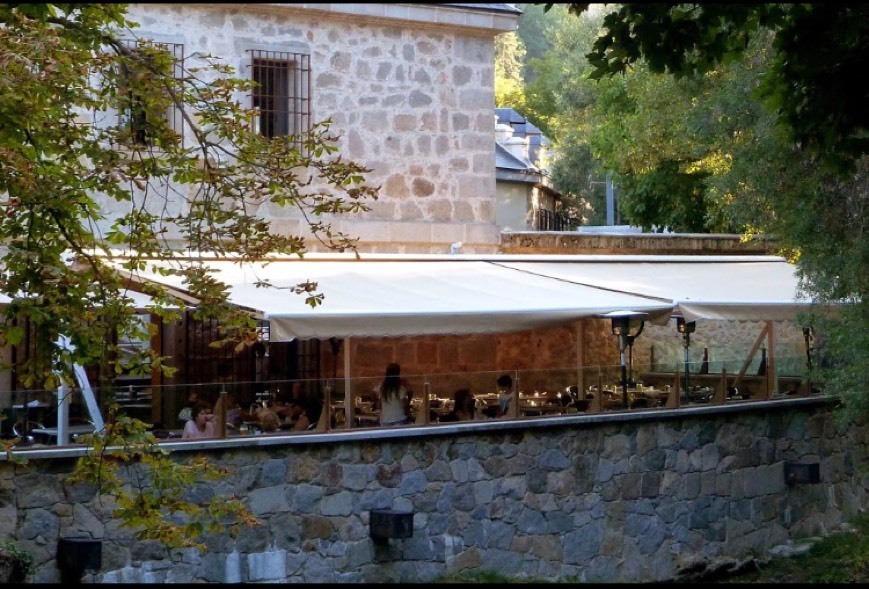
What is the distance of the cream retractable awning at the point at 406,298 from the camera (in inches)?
479

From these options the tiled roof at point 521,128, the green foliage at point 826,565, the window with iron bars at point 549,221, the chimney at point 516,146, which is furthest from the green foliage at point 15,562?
the tiled roof at point 521,128

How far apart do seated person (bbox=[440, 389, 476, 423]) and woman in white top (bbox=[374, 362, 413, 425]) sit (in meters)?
0.53

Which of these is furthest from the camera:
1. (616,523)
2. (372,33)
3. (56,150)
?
(372,33)

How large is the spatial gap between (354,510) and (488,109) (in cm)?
806

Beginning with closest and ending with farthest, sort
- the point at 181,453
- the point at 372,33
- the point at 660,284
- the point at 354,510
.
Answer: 1. the point at 181,453
2. the point at 354,510
3. the point at 660,284
4. the point at 372,33

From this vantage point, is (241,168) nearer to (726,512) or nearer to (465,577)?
(465,577)

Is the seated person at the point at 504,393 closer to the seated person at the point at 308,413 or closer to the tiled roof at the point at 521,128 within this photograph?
the seated person at the point at 308,413

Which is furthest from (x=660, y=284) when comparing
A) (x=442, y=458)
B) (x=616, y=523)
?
(x=442, y=458)

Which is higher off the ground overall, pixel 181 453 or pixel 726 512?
pixel 181 453

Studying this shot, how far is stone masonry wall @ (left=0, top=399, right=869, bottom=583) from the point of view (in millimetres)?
11328

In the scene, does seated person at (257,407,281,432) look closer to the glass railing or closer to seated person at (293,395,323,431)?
the glass railing

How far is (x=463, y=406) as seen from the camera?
528 inches

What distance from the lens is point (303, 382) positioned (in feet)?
41.5

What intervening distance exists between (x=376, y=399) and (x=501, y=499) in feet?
5.99
